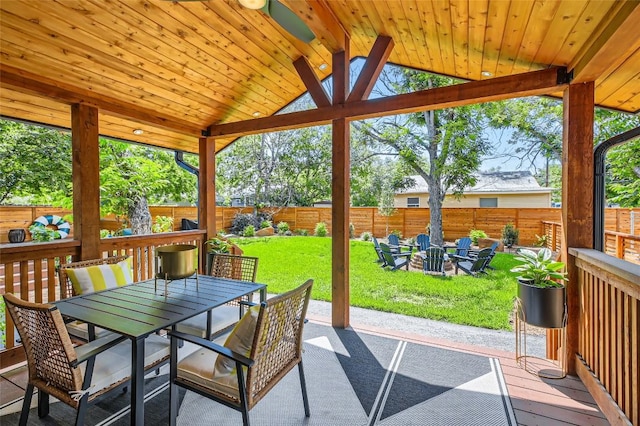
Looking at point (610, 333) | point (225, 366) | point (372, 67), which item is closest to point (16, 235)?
point (225, 366)

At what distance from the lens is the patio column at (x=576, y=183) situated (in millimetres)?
2432

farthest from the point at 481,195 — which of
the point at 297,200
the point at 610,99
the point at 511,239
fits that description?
the point at 610,99

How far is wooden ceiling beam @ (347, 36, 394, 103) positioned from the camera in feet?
10.7

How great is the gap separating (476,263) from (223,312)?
572 centimetres

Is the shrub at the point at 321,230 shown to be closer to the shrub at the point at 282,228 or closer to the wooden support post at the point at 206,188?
the shrub at the point at 282,228

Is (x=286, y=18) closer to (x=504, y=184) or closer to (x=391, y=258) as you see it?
(x=391, y=258)

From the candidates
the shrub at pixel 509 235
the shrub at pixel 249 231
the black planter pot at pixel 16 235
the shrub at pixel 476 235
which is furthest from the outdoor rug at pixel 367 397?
the shrub at pixel 249 231

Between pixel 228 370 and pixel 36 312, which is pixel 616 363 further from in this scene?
pixel 36 312

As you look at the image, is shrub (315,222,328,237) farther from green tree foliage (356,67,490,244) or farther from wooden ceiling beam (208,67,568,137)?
wooden ceiling beam (208,67,568,137)

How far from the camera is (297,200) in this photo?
585 inches

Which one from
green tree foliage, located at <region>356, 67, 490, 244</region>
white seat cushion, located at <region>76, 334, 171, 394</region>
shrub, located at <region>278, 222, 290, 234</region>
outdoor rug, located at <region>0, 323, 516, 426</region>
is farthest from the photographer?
shrub, located at <region>278, 222, 290, 234</region>

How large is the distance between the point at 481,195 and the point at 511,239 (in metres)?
4.88

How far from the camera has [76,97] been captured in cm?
304

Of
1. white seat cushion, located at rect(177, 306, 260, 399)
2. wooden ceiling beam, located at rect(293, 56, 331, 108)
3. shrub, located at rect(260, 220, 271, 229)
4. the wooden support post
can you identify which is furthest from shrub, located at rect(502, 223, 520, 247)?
white seat cushion, located at rect(177, 306, 260, 399)
